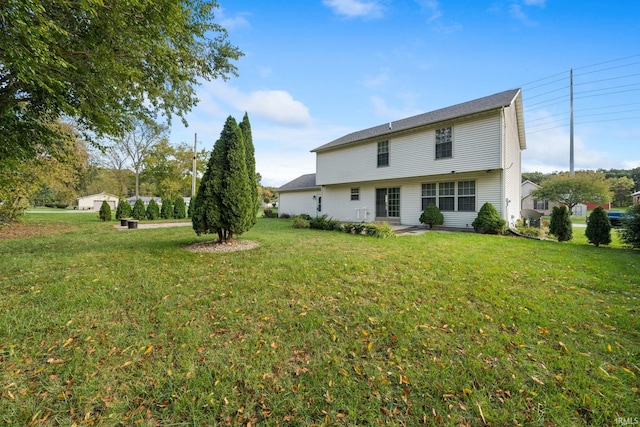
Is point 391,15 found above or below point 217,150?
above

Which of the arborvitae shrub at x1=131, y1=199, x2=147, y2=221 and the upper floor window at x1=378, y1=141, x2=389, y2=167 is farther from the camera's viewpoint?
the arborvitae shrub at x1=131, y1=199, x2=147, y2=221

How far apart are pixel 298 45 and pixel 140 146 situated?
27834 mm

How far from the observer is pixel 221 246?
691 centimetres

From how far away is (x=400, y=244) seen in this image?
7.67 meters

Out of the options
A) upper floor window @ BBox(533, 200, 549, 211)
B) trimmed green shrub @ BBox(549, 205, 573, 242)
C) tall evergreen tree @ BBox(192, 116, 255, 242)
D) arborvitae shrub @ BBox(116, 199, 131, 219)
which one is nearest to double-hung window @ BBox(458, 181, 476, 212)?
trimmed green shrub @ BBox(549, 205, 573, 242)

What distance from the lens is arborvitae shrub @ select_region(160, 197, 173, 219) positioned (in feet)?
67.0

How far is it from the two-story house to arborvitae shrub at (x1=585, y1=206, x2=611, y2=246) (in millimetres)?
2759

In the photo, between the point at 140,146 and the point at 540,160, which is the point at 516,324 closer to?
the point at 140,146

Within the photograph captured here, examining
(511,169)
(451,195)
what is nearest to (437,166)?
(451,195)

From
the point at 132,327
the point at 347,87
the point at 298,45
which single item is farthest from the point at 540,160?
the point at 132,327

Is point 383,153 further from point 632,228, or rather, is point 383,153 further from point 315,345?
point 315,345

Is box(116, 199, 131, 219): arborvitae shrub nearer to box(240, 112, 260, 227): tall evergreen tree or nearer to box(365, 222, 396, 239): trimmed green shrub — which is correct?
box(240, 112, 260, 227): tall evergreen tree

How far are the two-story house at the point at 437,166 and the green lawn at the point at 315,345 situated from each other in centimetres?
693

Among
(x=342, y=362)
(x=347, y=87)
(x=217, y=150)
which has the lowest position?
(x=342, y=362)
